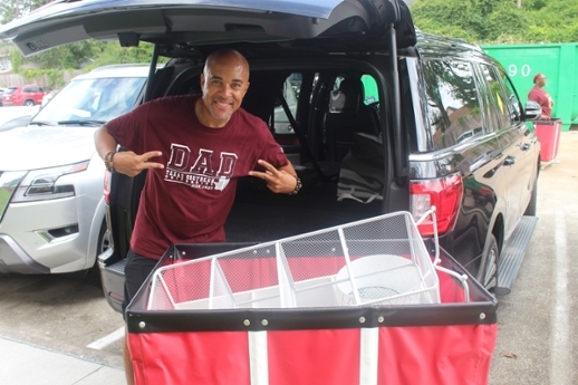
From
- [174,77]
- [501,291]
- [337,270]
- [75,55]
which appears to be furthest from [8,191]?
[75,55]

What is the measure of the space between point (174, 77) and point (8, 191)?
1664 mm

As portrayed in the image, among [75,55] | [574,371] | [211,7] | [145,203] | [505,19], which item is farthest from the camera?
[75,55]

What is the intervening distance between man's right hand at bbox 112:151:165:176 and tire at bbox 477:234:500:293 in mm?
1885

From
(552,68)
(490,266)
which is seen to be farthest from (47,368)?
(552,68)

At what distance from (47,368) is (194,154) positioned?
5.99ft

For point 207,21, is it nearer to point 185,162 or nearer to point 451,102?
point 185,162

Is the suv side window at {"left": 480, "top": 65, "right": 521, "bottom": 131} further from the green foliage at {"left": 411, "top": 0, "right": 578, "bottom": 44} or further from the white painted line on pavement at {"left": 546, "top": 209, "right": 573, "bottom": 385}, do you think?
the green foliage at {"left": 411, "top": 0, "right": 578, "bottom": 44}

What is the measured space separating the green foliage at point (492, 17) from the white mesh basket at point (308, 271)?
24.2 meters

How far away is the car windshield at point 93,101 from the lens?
5.44 m

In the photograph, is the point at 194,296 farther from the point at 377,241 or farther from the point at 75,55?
the point at 75,55

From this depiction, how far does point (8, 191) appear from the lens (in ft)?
13.2

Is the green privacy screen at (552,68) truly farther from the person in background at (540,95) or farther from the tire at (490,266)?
the tire at (490,266)

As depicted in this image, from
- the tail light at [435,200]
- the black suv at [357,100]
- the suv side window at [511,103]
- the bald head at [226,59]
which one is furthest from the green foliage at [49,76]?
the tail light at [435,200]

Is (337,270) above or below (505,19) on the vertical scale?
below
